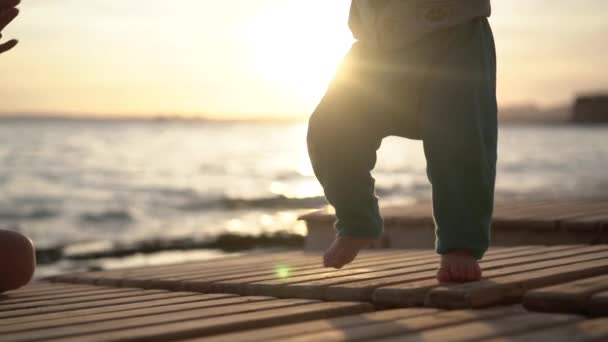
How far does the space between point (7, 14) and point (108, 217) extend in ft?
59.7

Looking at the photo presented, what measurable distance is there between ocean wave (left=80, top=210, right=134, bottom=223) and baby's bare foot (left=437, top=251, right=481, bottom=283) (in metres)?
18.0

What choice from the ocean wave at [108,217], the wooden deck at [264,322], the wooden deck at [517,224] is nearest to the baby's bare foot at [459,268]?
the wooden deck at [264,322]

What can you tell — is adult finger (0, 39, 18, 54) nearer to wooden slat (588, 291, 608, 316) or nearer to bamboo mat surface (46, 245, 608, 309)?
bamboo mat surface (46, 245, 608, 309)

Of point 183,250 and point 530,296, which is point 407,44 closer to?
point 530,296

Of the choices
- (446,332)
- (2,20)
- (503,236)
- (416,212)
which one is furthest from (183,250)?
(446,332)

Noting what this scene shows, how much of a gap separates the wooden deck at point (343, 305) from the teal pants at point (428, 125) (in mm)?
233

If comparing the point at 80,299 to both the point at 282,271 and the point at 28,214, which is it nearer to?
the point at 282,271

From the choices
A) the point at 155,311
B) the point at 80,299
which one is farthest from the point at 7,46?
the point at 155,311

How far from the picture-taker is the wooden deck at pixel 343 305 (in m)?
2.31

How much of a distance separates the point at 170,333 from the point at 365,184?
1.23m

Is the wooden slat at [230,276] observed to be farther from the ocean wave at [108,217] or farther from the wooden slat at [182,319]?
the ocean wave at [108,217]

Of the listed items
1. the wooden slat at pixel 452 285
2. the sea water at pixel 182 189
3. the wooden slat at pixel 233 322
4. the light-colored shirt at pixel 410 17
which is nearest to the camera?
the wooden slat at pixel 233 322

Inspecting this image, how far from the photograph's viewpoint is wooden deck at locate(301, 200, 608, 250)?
5.31 m

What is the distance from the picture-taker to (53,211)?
21.8 meters
